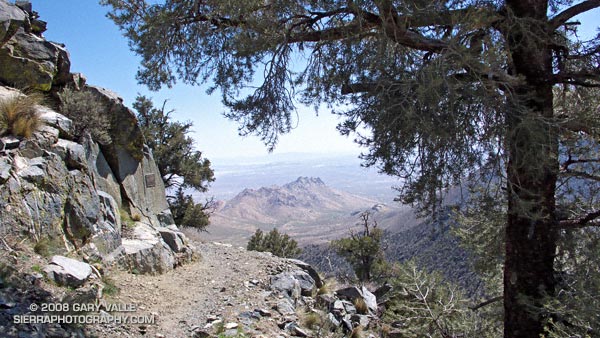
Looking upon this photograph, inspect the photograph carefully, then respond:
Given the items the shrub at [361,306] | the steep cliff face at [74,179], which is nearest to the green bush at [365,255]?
the shrub at [361,306]

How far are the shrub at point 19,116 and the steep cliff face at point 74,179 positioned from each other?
134 mm

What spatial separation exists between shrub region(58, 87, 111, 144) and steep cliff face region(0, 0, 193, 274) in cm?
23

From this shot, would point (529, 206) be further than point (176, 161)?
No

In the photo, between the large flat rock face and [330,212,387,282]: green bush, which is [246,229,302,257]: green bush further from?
the large flat rock face

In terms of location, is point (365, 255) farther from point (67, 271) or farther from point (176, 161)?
point (67, 271)

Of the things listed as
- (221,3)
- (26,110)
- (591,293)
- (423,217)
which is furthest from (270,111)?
(26,110)

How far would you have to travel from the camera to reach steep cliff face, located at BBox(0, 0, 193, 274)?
6094 millimetres

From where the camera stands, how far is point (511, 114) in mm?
3543

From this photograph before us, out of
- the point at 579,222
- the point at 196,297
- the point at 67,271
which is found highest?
the point at 579,222

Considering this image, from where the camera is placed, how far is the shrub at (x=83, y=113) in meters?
8.38

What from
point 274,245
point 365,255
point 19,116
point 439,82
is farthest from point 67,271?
point 365,255

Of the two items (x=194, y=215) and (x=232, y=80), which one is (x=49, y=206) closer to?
(x=232, y=80)

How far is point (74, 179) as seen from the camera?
7020 mm

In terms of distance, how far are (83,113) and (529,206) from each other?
8.55 meters
